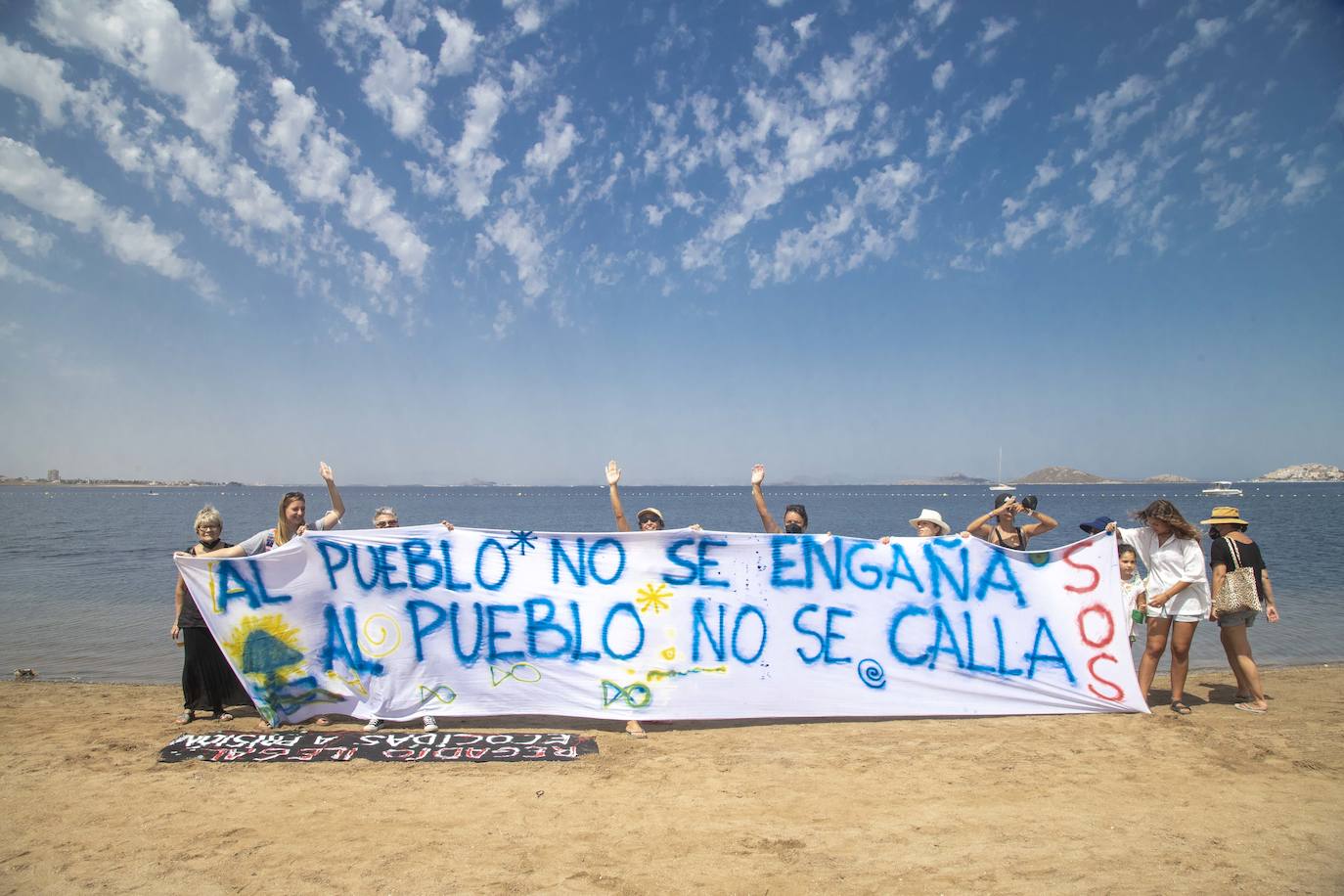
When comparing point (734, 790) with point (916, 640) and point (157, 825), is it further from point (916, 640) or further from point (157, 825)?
point (157, 825)

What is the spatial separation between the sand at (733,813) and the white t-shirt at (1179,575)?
3.10 ft

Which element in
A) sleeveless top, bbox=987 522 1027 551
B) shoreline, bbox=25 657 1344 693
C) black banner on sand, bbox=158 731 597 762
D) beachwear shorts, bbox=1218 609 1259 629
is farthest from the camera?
shoreline, bbox=25 657 1344 693

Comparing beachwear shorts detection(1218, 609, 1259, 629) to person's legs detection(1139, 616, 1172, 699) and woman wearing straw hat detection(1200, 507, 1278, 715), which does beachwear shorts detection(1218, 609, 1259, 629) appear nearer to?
woman wearing straw hat detection(1200, 507, 1278, 715)

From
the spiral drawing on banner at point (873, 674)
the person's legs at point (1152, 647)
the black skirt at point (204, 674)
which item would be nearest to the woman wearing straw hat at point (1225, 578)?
the person's legs at point (1152, 647)

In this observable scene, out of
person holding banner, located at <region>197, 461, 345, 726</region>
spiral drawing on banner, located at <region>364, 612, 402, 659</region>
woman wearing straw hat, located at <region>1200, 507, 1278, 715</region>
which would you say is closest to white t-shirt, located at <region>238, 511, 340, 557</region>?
person holding banner, located at <region>197, 461, 345, 726</region>

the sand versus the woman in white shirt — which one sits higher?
the woman in white shirt

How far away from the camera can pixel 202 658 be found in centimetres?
621

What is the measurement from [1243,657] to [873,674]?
3.43 meters

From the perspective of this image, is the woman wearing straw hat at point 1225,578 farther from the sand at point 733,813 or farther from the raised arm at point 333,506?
the raised arm at point 333,506

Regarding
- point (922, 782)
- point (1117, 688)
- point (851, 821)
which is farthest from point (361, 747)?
point (1117, 688)

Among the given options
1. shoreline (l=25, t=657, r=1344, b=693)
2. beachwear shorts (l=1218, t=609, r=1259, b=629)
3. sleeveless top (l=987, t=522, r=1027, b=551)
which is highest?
sleeveless top (l=987, t=522, r=1027, b=551)

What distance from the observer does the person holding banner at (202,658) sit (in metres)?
6.14

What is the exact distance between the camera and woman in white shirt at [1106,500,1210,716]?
599cm

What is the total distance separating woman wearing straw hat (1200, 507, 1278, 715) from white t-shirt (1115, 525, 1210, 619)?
155 mm
